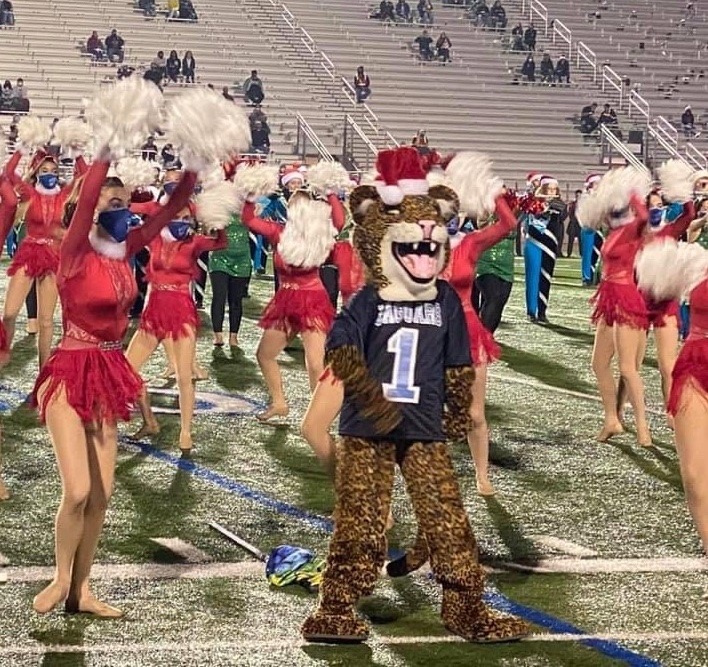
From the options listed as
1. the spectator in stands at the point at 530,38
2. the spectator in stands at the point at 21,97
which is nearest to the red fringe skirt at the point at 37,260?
the spectator in stands at the point at 21,97

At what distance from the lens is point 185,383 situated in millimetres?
7535

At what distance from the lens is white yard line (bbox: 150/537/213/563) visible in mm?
5473

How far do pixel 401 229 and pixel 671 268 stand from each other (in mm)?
1082

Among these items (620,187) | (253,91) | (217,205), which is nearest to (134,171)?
(217,205)

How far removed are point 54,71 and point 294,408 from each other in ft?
64.6

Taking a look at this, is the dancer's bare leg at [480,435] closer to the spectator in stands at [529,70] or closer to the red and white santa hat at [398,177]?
→ the red and white santa hat at [398,177]

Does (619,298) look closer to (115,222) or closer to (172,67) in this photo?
(115,222)

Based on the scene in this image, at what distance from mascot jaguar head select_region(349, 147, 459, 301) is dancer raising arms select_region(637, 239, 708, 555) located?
0.88 m

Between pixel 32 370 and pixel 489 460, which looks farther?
Result: pixel 32 370

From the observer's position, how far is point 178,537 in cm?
580

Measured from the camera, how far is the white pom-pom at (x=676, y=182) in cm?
719

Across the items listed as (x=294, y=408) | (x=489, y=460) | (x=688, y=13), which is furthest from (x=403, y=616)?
(x=688, y=13)

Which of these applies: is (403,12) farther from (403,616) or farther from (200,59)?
(403,616)

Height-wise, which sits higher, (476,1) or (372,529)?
(476,1)
